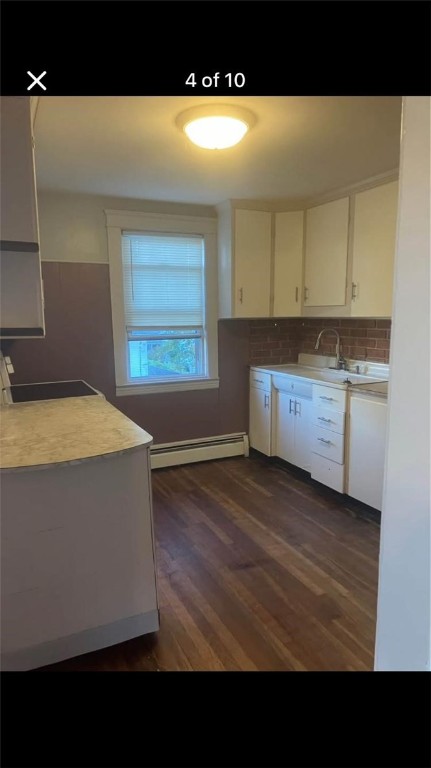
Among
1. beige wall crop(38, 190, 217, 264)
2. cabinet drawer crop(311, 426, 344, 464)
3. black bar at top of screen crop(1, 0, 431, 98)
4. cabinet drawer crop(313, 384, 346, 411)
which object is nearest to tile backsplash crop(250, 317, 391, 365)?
cabinet drawer crop(313, 384, 346, 411)

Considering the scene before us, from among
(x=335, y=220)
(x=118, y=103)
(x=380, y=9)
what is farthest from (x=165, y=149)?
(x=380, y=9)

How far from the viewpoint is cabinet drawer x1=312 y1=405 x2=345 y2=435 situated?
3.15 metres

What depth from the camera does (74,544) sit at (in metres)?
1.70

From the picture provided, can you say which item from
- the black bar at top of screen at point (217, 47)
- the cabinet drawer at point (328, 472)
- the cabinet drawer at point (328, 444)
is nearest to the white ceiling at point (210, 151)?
the black bar at top of screen at point (217, 47)

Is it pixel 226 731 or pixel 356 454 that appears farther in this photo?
pixel 356 454

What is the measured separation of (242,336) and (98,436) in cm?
260

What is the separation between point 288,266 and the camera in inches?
153

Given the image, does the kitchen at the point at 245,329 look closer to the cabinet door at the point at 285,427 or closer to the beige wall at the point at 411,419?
the cabinet door at the point at 285,427

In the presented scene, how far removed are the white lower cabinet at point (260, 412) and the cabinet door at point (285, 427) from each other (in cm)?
9

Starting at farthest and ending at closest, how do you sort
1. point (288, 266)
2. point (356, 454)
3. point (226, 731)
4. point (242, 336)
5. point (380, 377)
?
point (242, 336), point (288, 266), point (380, 377), point (356, 454), point (226, 731)

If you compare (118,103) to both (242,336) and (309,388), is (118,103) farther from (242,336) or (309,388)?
(242,336)

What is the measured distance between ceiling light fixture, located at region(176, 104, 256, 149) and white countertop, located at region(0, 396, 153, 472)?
1.42 metres

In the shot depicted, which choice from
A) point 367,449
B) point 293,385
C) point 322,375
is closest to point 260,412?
point 293,385

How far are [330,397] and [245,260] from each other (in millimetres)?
1443
